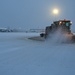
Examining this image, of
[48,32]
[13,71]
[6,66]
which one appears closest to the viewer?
[13,71]

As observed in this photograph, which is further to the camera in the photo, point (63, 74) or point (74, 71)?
point (74, 71)

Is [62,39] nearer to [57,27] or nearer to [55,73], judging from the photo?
[57,27]

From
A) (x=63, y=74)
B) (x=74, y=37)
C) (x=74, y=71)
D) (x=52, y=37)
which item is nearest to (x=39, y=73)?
(x=63, y=74)

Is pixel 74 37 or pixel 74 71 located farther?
pixel 74 37

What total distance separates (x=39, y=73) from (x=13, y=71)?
0.95m

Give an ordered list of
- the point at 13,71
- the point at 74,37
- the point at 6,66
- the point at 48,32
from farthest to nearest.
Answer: the point at 48,32 < the point at 74,37 < the point at 6,66 < the point at 13,71

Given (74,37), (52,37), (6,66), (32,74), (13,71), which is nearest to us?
(32,74)

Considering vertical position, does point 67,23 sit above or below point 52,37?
above

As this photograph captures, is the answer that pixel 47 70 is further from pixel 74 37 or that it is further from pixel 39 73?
pixel 74 37

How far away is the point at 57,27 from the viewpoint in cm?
2188

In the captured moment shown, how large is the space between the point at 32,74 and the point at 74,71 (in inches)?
61.9

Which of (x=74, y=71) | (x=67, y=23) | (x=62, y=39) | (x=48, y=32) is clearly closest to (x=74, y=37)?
(x=62, y=39)

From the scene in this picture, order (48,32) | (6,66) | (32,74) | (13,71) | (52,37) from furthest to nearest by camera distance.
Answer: (48,32) → (52,37) → (6,66) → (13,71) → (32,74)

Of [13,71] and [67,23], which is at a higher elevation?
[67,23]
